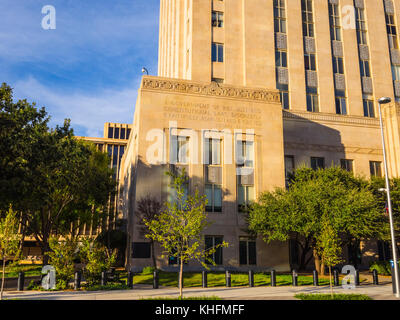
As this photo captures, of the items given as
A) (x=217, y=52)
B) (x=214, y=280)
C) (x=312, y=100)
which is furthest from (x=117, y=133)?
(x=214, y=280)

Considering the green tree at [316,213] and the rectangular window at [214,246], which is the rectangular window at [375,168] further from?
the rectangular window at [214,246]

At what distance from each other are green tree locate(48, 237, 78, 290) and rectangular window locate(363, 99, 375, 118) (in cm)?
3939

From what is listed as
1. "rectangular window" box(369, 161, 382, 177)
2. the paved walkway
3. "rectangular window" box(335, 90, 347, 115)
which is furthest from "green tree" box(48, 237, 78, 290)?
"rectangular window" box(335, 90, 347, 115)

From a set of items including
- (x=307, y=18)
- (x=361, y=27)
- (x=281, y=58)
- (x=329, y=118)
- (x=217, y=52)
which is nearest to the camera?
(x=329, y=118)

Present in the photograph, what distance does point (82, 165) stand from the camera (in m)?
33.9

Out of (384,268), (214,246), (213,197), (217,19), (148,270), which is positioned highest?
(217,19)

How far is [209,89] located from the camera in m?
34.7

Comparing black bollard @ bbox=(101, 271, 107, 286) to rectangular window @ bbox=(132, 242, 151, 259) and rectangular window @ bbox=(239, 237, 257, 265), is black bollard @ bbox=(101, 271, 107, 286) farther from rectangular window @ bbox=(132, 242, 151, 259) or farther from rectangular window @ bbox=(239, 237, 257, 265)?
rectangular window @ bbox=(239, 237, 257, 265)

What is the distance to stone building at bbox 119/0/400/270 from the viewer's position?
32.2 meters

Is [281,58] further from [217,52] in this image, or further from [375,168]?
[375,168]

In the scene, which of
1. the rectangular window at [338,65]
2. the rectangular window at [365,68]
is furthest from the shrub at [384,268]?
the rectangular window at [365,68]

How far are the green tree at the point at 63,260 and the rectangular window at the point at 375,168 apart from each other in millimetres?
34420

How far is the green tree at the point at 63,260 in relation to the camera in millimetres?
20297

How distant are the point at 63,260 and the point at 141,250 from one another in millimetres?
9639
